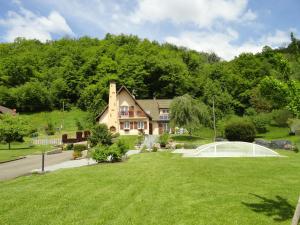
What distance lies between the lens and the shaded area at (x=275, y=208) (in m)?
9.27

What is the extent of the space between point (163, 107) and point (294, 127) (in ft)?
81.4

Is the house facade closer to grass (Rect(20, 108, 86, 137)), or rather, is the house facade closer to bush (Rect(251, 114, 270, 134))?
grass (Rect(20, 108, 86, 137))

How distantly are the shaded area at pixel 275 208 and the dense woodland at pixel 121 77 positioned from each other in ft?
193

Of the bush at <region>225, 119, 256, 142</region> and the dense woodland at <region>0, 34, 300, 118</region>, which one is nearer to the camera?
the bush at <region>225, 119, 256, 142</region>

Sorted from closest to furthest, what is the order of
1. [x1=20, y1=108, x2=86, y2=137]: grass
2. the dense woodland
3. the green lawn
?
the green lawn < [x1=20, y1=108, x2=86, y2=137]: grass < the dense woodland

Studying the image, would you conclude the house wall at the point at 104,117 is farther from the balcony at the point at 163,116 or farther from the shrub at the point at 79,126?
the balcony at the point at 163,116

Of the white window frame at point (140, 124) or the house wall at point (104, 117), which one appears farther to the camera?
the house wall at point (104, 117)

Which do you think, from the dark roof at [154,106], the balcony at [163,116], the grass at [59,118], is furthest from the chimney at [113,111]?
the grass at [59,118]

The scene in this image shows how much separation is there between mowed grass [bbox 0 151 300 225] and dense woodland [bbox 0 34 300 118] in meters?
55.1

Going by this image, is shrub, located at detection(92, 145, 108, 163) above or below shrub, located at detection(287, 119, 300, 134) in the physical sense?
below

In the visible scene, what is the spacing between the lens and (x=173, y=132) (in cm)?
5803

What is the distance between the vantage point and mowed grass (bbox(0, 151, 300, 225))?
9094 millimetres

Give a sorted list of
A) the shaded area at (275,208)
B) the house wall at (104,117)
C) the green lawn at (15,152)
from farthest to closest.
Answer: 1. the house wall at (104,117)
2. the green lawn at (15,152)
3. the shaded area at (275,208)

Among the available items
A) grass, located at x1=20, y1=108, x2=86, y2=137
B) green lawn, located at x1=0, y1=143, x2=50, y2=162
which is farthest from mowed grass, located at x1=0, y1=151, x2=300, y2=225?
grass, located at x1=20, y1=108, x2=86, y2=137
